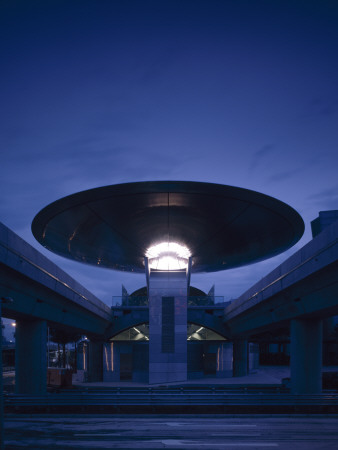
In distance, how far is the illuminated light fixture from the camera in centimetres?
3871

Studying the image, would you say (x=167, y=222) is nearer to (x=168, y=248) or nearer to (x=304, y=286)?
(x=168, y=248)

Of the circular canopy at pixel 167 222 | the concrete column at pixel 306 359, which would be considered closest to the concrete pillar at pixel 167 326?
the circular canopy at pixel 167 222

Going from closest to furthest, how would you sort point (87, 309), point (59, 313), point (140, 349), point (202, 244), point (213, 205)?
point (213, 205)
point (59, 313)
point (202, 244)
point (87, 309)
point (140, 349)

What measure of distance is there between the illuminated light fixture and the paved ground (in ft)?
60.9

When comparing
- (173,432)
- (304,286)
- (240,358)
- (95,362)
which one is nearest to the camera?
(173,432)

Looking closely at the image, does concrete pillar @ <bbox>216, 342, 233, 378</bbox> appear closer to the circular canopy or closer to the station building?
the station building

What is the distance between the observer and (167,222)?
30.4 metres

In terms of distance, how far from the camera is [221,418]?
21.5 m

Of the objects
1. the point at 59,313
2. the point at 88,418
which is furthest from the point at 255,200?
the point at 59,313

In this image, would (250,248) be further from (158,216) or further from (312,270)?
(312,270)

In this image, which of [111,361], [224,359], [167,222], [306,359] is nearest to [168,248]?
[167,222]

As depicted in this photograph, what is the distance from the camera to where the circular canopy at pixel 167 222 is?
22.8 meters

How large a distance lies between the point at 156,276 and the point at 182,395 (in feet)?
59.4

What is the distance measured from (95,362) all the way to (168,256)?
2471 cm
